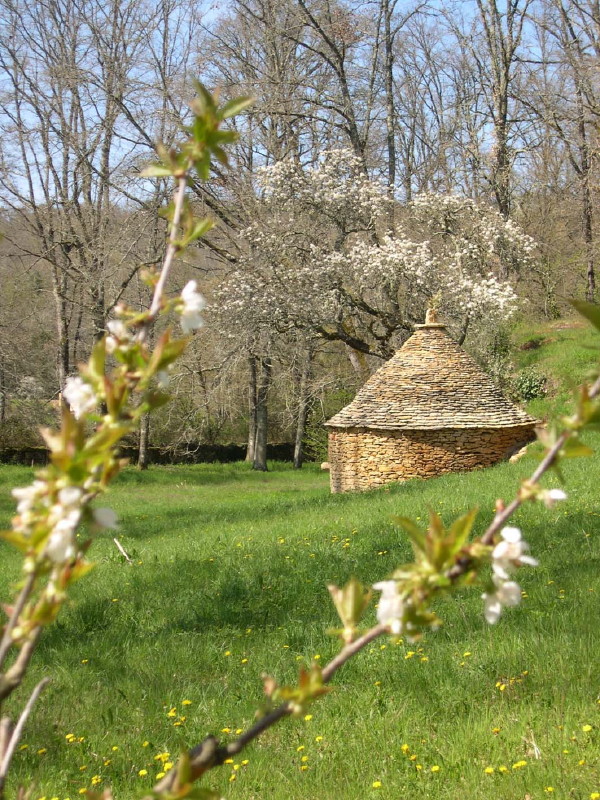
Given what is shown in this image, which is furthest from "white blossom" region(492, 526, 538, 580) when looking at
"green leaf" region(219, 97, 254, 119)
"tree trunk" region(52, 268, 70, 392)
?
"tree trunk" region(52, 268, 70, 392)

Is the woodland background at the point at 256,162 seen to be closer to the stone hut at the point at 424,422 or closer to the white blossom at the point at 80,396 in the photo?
the stone hut at the point at 424,422

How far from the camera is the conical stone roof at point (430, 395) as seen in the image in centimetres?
1526

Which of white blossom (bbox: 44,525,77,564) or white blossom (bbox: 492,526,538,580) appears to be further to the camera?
white blossom (bbox: 492,526,538,580)

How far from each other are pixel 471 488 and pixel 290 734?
7.83m

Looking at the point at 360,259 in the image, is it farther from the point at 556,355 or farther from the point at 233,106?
the point at 233,106

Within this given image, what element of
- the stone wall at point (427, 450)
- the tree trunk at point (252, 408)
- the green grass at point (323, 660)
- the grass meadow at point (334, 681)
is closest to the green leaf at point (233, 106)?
the green grass at point (323, 660)

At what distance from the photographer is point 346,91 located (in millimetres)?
21375

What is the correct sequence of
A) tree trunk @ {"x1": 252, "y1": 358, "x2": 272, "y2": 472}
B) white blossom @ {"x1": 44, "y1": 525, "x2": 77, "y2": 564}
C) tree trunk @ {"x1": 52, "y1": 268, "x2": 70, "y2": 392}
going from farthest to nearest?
tree trunk @ {"x1": 252, "y1": 358, "x2": 272, "y2": 472}, tree trunk @ {"x1": 52, "y1": 268, "x2": 70, "y2": 392}, white blossom @ {"x1": 44, "y1": 525, "x2": 77, "y2": 564}

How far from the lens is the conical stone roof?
50.1 ft

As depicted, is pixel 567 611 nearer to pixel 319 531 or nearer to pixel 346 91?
pixel 319 531

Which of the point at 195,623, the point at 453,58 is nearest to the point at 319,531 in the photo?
the point at 195,623

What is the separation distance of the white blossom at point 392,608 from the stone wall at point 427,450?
14.5 meters

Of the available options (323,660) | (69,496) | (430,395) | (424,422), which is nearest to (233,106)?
(69,496)

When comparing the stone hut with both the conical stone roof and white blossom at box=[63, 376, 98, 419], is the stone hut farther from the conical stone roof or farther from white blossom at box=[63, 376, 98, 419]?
white blossom at box=[63, 376, 98, 419]
